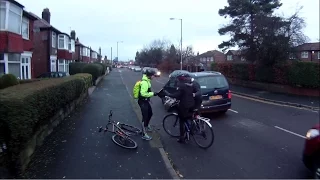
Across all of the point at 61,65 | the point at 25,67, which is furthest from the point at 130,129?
the point at 61,65

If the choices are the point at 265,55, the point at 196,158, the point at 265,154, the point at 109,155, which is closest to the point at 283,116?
the point at 265,154

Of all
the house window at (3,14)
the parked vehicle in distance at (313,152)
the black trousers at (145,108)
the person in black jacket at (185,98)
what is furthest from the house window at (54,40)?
the parked vehicle in distance at (313,152)

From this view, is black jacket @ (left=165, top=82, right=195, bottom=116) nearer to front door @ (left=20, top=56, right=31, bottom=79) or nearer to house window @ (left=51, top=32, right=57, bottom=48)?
front door @ (left=20, top=56, right=31, bottom=79)

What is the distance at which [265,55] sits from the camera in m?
22.0

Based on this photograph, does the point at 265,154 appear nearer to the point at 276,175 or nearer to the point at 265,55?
the point at 276,175

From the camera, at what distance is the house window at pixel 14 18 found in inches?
680

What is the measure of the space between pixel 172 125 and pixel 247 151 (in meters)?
2.16

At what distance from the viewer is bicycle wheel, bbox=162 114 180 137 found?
7.68 meters

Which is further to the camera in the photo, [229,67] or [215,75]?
[229,67]

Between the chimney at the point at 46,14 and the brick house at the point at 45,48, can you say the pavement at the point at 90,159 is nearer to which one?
the brick house at the point at 45,48

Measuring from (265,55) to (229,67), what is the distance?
773 centimetres

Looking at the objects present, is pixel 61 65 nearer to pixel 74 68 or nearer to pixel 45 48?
pixel 74 68

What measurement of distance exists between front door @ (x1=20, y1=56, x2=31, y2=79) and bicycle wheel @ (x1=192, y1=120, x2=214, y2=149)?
17950 mm

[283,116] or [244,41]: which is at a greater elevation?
[244,41]
